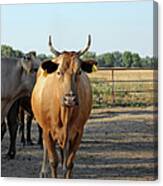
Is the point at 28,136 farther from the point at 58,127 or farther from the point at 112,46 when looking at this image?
the point at 112,46

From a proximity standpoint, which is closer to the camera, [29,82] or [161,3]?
[161,3]

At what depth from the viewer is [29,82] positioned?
12.8ft

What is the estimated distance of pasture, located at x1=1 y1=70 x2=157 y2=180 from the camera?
142 inches

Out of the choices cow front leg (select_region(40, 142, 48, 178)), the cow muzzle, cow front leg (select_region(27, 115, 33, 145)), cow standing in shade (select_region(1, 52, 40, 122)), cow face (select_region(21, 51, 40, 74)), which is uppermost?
cow face (select_region(21, 51, 40, 74))

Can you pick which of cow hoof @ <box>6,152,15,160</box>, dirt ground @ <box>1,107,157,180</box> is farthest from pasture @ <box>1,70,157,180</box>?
cow hoof @ <box>6,152,15,160</box>

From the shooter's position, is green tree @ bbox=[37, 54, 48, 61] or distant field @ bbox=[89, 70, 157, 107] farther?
green tree @ bbox=[37, 54, 48, 61]

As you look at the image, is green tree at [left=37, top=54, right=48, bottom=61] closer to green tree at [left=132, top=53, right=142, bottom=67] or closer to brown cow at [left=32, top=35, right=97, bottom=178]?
brown cow at [left=32, top=35, right=97, bottom=178]

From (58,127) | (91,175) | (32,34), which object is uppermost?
(32,34)

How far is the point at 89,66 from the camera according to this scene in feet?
12.1

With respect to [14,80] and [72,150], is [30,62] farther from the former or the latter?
[72,150]

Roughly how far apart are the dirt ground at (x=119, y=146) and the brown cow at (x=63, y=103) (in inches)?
2.0

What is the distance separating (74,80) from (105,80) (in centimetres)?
19

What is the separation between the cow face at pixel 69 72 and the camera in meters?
3.59

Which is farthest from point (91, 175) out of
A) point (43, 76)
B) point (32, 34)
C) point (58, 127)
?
point (32, 34)
